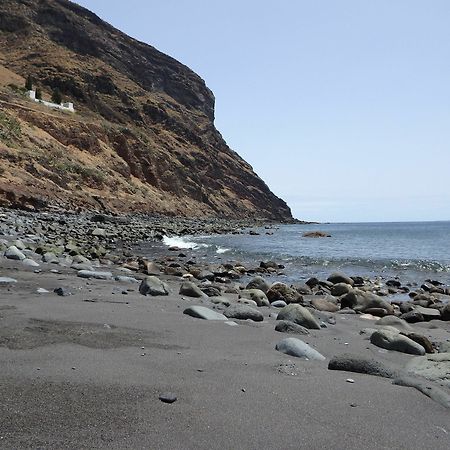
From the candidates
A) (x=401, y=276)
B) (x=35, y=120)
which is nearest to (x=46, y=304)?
(x=401, y=276)

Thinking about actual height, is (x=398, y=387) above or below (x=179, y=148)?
below

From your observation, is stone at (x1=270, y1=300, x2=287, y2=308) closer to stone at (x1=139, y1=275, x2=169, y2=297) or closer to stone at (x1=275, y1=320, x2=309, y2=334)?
stone at (x1=139, y1=275, x2=169, y2=297)

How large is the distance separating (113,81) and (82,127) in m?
33.9

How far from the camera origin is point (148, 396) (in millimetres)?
2576

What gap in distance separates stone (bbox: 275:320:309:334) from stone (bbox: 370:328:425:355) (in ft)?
2.74

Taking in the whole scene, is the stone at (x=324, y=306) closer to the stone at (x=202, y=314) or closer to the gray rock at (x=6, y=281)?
the stone at (x=202, y=314)

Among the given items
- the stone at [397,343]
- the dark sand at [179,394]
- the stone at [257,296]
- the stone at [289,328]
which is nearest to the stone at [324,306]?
the stone at [257,296]

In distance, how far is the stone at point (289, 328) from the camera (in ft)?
17.3

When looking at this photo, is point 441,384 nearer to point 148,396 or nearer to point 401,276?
point 148,396

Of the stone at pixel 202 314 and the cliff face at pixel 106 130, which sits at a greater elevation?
the cliff face at pixel 106 130

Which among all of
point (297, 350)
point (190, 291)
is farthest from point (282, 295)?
point (297, 350)

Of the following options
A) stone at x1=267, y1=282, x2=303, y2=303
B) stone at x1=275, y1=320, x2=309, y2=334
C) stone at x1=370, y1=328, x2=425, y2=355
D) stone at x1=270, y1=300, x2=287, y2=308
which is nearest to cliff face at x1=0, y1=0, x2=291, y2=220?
stone at x1=267, y1=282, x2=303, y2=303

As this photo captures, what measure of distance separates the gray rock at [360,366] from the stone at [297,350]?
1.17 feet

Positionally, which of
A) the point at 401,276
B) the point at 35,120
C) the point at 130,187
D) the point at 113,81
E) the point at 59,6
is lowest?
the point at 401,276
